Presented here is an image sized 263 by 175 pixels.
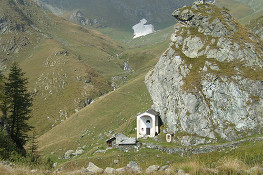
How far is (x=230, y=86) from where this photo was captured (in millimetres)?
45500

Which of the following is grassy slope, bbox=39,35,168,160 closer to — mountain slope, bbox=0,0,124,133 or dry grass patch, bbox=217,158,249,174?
mountain slope, bbox=0,0,124,133

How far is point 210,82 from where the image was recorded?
4662cm

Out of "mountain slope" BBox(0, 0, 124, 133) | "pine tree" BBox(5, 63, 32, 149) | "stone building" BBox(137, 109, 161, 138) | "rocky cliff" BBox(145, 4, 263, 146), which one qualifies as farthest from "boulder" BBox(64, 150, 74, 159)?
"mountain slope" BBox(0, 0, 124, 133)

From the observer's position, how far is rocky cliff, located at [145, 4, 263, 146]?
141ft

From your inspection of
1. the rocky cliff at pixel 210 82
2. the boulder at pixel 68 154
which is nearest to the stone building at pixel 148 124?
the rocky cliff at pixel 210 82

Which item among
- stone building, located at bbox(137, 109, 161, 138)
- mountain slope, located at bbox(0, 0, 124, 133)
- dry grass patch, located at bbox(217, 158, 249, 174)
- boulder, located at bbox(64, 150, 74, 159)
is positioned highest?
mountain slope, located at bbox(0, 0, 124, 133)

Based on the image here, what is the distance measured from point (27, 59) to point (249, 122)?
6114 inches

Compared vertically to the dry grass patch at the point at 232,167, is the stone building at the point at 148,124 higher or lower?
higher

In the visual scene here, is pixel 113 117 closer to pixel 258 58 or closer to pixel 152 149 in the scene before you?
pixel 152 149

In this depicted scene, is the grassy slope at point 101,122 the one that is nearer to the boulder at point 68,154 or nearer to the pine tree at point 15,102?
the boulder at point 68,154

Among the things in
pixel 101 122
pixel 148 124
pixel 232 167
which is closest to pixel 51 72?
pixel 101 122

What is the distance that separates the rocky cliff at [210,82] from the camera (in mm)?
42906

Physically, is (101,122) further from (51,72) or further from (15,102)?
(51,72)

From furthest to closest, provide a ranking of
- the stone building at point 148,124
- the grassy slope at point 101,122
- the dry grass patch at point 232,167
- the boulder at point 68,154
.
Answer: the grassy slope at point 101,122, the boulder at point 68,154, the stone building at point 148,124, the dry grass patch at point 232,167
